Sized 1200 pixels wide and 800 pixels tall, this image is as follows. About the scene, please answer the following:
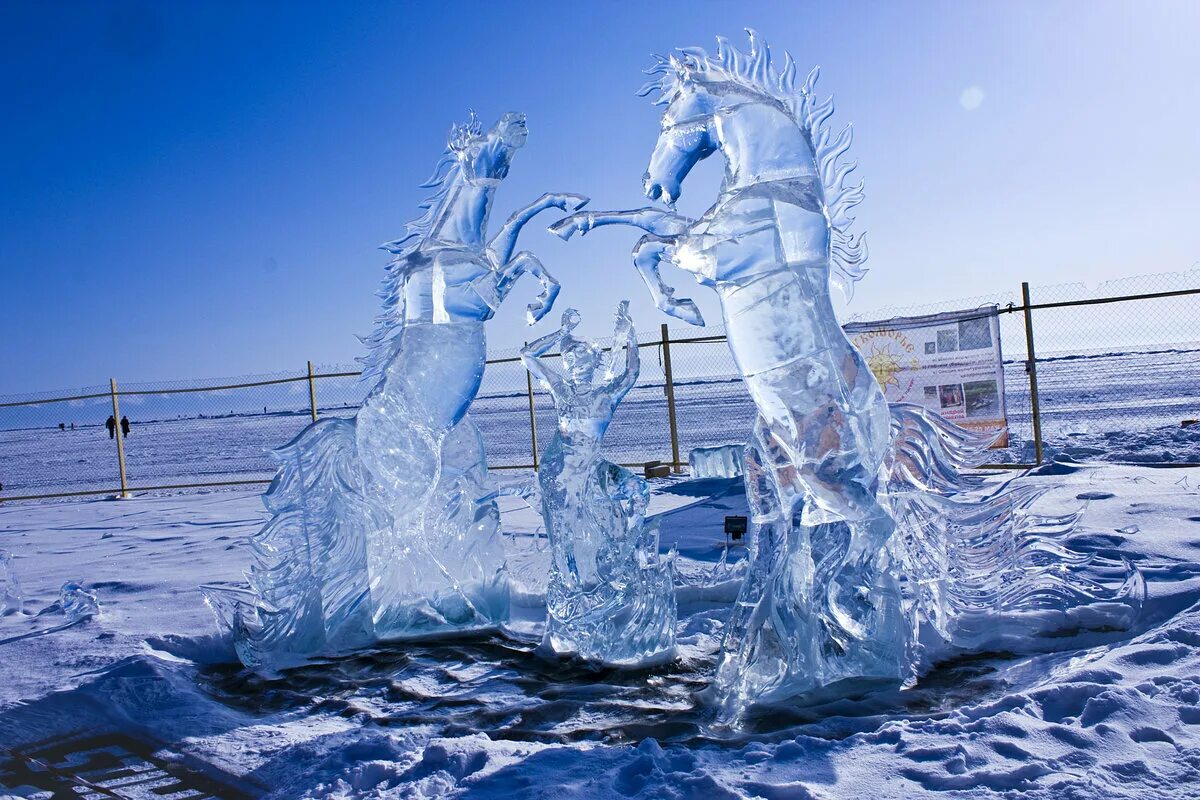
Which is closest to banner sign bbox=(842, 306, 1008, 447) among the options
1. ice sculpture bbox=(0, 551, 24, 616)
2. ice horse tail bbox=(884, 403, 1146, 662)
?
ice horse tail bbox=(884, 403, 1146, 662)

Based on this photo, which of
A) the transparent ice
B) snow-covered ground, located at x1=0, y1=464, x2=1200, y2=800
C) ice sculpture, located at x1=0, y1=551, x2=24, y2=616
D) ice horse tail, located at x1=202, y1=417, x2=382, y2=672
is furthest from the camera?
ice sculpture, located at x1=0, y1=551, x2=24, y2=616

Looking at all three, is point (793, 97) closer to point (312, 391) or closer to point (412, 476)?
point (412, 476)

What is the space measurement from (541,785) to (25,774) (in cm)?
167

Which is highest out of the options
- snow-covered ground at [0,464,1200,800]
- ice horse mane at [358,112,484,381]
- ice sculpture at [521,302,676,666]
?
ice horse mane at [358,112,484,381]

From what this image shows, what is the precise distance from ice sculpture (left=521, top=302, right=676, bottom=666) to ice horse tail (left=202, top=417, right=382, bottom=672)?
99 centimetres

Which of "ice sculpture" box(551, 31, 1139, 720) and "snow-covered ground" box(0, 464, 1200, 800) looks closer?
"snow-covered ground" box(0, 464, 1200, 800)

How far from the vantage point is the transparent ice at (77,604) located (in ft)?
14.8

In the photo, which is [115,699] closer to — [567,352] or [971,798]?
[567,352]

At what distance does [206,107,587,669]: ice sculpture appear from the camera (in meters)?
3.88

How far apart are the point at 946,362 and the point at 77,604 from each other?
733cm

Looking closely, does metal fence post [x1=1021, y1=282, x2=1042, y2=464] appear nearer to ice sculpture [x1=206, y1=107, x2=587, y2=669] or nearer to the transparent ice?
ice sculpture [x1=206, y1=107, x2=587, y2=669]

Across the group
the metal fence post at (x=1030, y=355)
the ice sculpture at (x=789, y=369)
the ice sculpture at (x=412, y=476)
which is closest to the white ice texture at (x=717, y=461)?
the metal fence post at (x=1030, y=355)

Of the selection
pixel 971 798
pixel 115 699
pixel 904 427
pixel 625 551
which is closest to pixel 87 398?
pixel 115 699

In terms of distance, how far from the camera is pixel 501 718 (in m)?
2.89
